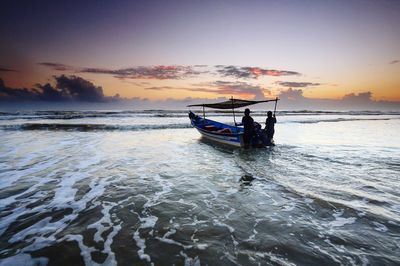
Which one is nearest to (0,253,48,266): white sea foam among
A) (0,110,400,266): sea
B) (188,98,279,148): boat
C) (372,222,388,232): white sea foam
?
(0,110,400,266): sea

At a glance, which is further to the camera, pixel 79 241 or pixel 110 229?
pixel 110 229

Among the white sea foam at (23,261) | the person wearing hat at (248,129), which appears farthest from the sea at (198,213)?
the person wearing hat at (248,129)

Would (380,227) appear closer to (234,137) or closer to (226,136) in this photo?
(234,137)

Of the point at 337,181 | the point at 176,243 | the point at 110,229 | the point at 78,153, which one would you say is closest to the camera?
the point at 176,243

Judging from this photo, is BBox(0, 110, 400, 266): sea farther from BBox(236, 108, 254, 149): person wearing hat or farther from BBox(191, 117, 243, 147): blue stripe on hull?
BBox(191, 117, 243, 147): blue stripe on hull

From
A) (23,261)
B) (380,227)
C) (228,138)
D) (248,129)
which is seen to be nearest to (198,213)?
(23,261)

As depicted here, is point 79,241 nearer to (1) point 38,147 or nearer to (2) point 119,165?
(2) point 119,165

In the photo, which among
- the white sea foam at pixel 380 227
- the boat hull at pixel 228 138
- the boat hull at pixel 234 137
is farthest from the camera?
the boat hull at pixel 228 138

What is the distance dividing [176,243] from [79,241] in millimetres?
2007

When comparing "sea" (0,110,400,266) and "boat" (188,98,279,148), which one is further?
"boat" (188,98,279,148)

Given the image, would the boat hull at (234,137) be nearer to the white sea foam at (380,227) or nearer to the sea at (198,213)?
the sea at (198,213)

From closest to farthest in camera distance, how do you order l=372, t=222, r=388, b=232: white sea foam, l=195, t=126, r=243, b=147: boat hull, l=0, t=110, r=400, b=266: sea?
l=0, t=110, r=400, b=266: sea < l=372, t=222, r=388, b=232: white sea foam < l=195, t=126, r=243, b=147: boat hull

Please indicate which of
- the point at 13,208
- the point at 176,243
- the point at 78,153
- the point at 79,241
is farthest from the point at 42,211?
the point at 78,153

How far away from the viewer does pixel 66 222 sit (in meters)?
5.79
